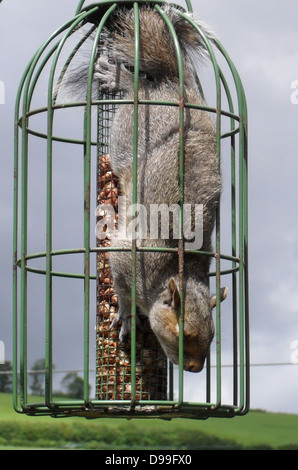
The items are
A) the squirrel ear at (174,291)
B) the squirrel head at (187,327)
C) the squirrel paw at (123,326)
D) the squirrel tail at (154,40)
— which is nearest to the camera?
the squirrel ear at (174,291)

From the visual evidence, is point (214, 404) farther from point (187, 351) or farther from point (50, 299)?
point (50, 299)

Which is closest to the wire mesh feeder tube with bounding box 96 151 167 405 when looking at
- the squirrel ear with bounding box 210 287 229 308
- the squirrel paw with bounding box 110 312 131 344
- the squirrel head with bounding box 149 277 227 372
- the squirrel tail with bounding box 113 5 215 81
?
the squirrel paw with bounding box 110 312 131 344

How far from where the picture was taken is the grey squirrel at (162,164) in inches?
148

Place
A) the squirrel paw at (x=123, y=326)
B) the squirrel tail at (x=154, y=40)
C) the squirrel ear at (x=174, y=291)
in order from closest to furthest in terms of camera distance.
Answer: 1. the squirrel ear at (x=174, y=291)
2. the squirrel paw at (x=123, y=326)
3. the squirrel tail at (x=154, y=40)

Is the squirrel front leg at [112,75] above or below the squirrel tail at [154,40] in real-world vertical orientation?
below

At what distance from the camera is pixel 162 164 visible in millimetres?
3803

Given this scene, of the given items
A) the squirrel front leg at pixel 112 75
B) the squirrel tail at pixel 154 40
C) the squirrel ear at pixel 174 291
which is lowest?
the squirrel ear at pixel 174 291

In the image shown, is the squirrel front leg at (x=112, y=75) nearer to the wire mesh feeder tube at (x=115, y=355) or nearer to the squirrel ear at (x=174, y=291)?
the wire mesh feeder tube at (x=115, y=355)

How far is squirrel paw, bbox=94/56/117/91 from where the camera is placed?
13.3 feet

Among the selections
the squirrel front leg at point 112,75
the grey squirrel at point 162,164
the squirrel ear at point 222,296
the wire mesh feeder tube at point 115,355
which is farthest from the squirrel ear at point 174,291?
the squirrel front leg at point 112,75

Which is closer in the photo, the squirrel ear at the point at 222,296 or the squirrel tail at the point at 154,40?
the squirrel ear at the point at 222,296

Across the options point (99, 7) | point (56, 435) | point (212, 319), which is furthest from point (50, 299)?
point (56, 435)

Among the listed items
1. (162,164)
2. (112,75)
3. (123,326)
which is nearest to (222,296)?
(123,326)
